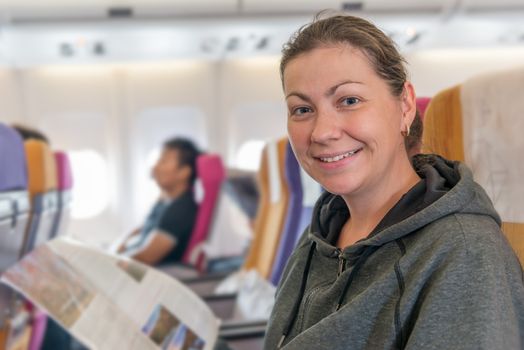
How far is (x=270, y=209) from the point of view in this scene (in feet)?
10.0

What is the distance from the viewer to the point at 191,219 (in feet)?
14.3

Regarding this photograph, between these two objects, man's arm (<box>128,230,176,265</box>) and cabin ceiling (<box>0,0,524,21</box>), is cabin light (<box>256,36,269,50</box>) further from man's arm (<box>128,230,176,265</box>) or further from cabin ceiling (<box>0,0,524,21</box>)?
man's arm (<box>128,230,176,265</box>)

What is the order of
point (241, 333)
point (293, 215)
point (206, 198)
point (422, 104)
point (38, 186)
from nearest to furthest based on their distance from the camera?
point (422, 104)
point (241, 333)
point (38, 186)
point (293, 215)
point (206, 198)

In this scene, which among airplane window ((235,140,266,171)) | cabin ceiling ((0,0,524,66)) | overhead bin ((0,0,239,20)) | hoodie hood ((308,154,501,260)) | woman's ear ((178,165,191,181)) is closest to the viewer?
hoodie hood ((308,154,501,260))

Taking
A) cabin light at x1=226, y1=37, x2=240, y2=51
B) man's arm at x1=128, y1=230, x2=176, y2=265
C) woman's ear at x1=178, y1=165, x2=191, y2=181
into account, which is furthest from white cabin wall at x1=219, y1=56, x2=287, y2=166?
man's arm at x1=128, y1=230, x2=176, y2=265

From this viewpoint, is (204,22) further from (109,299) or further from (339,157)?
(339,157)

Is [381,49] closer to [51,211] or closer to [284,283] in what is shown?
[284,283]

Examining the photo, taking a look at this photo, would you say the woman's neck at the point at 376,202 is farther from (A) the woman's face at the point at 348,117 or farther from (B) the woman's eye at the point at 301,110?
(B) the woman's eye at the point at 301,110

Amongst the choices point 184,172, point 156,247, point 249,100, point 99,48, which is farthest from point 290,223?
point 249,100

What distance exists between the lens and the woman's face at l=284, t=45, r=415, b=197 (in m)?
1.05

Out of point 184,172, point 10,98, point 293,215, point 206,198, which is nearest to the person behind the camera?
point 293,215

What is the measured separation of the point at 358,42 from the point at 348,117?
135 millimetres

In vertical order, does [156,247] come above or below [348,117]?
below

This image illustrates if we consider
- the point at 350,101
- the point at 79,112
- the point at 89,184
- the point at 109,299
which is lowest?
the point at 89,184
